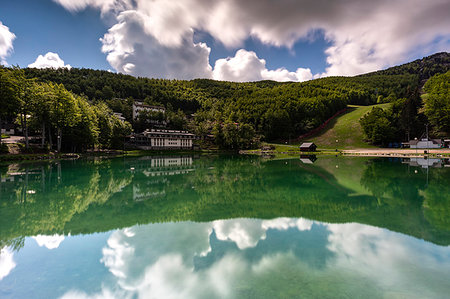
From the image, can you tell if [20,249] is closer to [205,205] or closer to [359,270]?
[205,205]

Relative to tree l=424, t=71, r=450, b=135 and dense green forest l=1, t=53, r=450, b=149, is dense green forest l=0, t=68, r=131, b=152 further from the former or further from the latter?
tree l=424, t=71, r=450, b=135

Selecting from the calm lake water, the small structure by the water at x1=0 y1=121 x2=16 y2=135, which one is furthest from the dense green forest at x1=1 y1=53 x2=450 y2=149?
the calm lake water

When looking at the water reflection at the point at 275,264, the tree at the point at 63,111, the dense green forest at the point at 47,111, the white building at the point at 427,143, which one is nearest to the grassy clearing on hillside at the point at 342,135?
the white building at the point at 427,143

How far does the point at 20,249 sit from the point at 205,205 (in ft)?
28.5

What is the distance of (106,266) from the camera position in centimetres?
681

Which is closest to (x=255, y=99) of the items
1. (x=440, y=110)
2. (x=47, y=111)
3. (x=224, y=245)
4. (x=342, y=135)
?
(x=342, y=135)

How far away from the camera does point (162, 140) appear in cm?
7725

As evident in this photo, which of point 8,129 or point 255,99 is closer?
point 8,129

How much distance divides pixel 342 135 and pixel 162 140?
2823 inches

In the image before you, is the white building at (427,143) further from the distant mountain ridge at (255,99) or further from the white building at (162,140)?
the white building at (162,140)

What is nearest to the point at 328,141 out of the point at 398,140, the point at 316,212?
the point at 398,140

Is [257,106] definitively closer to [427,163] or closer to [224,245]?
[427,163]

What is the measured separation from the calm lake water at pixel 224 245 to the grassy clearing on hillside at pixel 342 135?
6904cm

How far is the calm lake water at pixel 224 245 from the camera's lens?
18.9 feet
